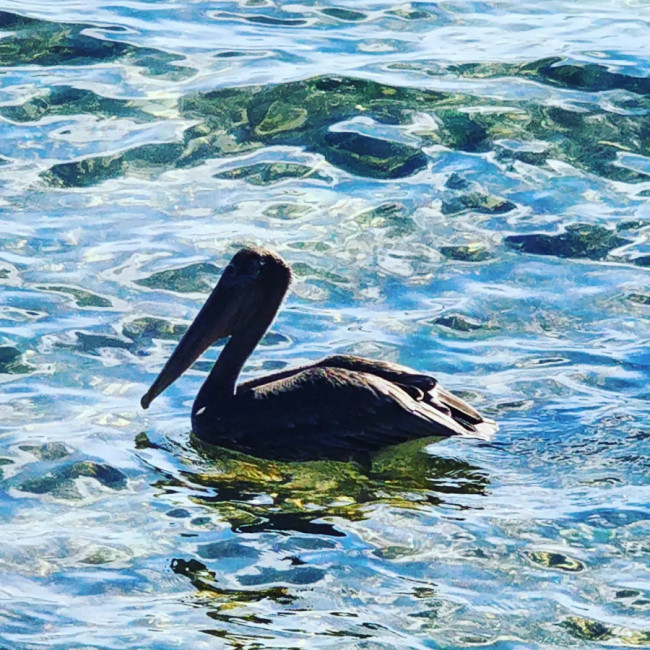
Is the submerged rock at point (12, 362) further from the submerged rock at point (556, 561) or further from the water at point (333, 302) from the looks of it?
the submerged rock at point (556, 561)

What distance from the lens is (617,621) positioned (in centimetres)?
564

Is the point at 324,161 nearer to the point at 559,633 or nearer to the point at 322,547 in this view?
the point at 322,547

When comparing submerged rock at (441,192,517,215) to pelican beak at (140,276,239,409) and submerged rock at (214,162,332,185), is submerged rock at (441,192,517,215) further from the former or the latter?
pelican beak at (140,276,239,409)

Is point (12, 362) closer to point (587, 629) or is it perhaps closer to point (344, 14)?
point (587, 629)

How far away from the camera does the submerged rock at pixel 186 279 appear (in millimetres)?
9125

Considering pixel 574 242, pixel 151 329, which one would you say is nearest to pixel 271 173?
pixel 574 242

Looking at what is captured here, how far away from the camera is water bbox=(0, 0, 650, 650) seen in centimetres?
591

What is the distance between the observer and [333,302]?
899 cm

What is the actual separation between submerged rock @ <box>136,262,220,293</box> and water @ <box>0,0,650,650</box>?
0.8 inches

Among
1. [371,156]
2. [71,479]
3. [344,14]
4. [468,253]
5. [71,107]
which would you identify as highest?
[344,14]

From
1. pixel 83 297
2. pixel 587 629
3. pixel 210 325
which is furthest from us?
pixel 83 297

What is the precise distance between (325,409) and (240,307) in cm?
81

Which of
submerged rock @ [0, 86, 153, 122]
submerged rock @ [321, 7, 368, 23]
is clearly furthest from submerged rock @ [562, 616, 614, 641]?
submerged rock @ [321, 7, 368, 23]

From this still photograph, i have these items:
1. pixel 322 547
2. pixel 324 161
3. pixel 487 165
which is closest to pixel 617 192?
pixel 487 165
